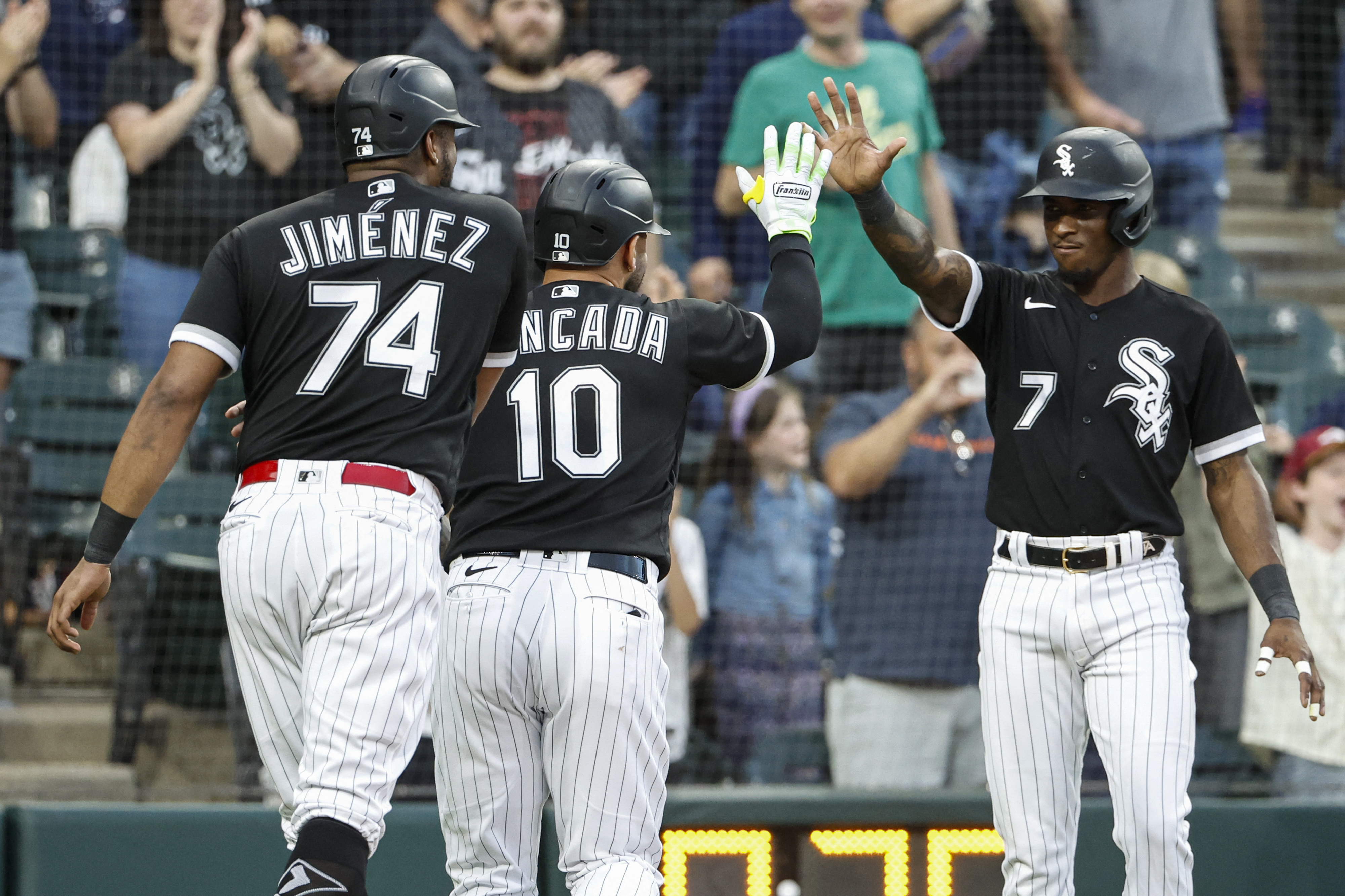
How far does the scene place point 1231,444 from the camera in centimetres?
344

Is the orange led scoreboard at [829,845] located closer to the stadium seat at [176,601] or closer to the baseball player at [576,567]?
the baseball player at [576,567]

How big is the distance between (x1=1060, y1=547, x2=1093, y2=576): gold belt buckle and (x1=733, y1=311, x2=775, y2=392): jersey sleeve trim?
76cm

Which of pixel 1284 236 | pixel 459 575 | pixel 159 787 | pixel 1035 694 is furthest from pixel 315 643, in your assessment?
pixel 1284 236

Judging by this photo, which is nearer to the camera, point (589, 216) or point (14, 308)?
point (589, 216)

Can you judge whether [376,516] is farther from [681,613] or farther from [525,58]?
[525,58]

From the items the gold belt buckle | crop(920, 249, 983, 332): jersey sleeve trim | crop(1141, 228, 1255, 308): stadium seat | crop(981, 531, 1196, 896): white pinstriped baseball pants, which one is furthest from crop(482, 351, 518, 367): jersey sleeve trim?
crop(1141, 228, 1255, 308): stadium seat

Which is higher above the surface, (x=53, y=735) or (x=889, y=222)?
(x=889, y=222)

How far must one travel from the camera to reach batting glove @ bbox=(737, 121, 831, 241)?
136 inches

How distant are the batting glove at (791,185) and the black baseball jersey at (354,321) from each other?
0.73 m

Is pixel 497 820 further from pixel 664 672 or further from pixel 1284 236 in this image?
pixel 1284 236

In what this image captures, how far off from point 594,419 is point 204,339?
77 centimetres

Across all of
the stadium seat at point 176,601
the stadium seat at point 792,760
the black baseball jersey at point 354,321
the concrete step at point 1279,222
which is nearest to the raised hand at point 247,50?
the stadium seat at point 176,601

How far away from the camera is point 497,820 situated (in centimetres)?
307

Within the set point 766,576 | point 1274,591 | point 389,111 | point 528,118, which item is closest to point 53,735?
point 766,576
